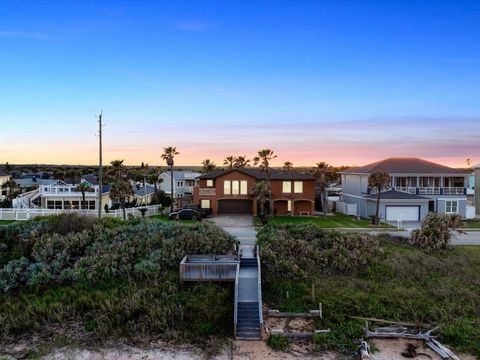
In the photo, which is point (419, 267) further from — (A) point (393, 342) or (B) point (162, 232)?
(B) point (162, 232)

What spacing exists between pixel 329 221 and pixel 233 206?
34.5 ft

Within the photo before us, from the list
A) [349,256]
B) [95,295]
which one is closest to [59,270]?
[95,295]

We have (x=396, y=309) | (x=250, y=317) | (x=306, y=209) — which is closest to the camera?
(x=250, y=317)

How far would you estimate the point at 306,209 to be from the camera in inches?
1665

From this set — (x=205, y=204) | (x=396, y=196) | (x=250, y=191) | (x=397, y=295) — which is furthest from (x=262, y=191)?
(x=397, y=295)

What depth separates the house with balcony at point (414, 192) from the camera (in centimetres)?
3962

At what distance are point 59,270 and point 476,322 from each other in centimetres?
2146

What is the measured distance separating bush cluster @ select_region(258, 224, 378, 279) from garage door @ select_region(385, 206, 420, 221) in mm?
13131

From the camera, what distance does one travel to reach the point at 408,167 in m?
43.7

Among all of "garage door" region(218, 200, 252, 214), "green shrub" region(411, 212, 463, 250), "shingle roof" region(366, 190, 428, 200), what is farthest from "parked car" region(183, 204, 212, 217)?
"green shrub" region(411, 212, 463, 250)

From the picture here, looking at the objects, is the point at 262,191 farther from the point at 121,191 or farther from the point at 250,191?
the point at 121,191

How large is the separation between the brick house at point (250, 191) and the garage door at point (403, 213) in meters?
7.42

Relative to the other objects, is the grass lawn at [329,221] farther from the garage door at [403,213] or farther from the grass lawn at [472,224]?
the grass lawn at [472,224]

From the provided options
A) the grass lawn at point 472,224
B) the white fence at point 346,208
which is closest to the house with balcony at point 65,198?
the white fence at point 346,208
